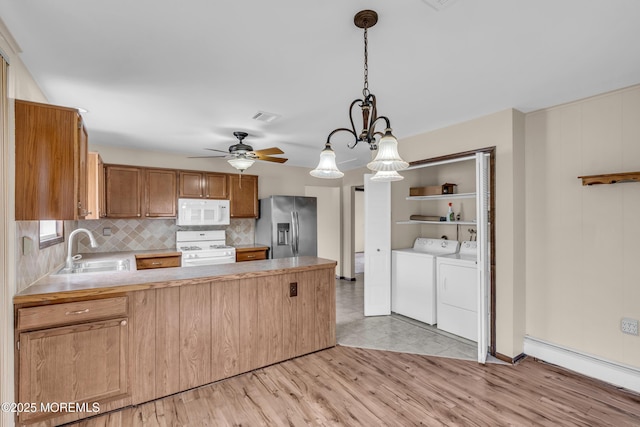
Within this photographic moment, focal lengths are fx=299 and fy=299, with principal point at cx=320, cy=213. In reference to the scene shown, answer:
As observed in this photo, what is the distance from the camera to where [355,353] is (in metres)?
3.10

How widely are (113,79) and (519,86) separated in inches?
130

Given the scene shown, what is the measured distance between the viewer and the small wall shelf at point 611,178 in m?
2.38

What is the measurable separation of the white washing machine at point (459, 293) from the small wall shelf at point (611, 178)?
49.1 inches

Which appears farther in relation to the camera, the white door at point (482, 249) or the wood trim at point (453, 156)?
the wood trim at point (453, 156)

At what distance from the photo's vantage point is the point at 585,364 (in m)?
2.70

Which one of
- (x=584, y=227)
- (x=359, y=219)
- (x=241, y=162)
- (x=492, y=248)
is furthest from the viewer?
(x=359, y=219)

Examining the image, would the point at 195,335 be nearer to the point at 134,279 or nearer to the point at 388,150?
the point at 134,279

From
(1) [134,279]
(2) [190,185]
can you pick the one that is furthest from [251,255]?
(1) [134,279]

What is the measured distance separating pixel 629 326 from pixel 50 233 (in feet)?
17.9

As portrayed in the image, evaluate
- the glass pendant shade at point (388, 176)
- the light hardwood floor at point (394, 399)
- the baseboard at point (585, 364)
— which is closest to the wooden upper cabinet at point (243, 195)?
the light hardwood floor at point (394, 399)

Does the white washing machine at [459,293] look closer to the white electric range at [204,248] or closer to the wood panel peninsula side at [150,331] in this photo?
the wood panel peninsula side at [150,331]

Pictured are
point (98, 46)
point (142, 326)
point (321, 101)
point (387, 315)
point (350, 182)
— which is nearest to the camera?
point (98, 46)

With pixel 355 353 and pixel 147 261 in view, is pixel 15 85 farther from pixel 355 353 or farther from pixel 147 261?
pixel 355 353

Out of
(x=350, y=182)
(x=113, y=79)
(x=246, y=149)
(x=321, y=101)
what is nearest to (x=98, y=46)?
(x=113, y=79)
